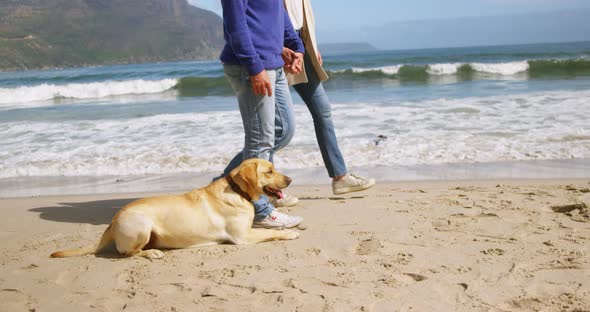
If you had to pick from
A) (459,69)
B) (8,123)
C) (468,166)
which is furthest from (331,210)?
(459,69)

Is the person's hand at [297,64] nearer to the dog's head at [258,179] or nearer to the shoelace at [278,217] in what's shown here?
the dog's head at [258,179]

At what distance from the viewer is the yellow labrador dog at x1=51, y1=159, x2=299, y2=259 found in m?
3.54

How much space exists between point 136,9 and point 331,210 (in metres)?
94.1

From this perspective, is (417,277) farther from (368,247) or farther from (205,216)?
(205,216)

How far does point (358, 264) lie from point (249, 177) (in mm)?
905

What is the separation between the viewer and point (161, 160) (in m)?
7.09

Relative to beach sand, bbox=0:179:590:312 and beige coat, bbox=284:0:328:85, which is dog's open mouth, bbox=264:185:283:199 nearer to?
beach sand, bbox=0:179:590:312

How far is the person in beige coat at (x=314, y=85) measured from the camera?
174 inches

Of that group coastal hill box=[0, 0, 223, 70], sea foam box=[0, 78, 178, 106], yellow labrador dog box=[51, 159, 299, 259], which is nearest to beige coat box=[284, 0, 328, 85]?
yellow labrador dog box=[51, 159, 299, 259]

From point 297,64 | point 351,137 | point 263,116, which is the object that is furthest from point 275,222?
point 351,137

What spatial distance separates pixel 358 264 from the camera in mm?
3193

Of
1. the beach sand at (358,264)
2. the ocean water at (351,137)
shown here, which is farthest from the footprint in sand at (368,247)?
the ocean water at (351,137)

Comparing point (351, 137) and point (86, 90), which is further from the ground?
point (86, 90)

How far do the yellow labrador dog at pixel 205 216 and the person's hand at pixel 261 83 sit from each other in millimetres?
449
